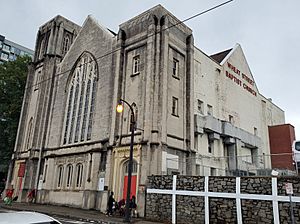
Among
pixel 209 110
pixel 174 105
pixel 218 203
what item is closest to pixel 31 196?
pixel 174 105

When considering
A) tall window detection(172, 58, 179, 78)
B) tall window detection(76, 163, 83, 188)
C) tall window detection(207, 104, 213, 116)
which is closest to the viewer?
tall window detection(172, 58, 179, 78)

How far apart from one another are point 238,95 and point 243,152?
Result: 6.65 meters

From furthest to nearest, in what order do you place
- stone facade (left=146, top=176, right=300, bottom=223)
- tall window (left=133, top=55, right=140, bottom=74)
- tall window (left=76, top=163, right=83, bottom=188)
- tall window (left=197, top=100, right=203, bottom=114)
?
tall window (left=197, top=100, right=203, bottom=114) → tall window (left=76, top=163, right=83, bottom=188) → tall window (left=133, top=55, right=140, bottom=74) → stone facade (left=146, top=176, right=300, bottom=223)

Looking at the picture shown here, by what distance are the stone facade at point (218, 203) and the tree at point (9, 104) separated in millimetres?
26859

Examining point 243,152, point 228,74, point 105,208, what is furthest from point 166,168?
point 228,74

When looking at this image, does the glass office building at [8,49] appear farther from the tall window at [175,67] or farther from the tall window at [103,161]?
the tall window at [175,67]

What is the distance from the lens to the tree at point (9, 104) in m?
38.2

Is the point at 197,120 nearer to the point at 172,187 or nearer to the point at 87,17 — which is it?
the point at 172,187

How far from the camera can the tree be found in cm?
3819

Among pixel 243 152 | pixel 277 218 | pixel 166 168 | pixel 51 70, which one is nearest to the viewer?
pixel 277 218

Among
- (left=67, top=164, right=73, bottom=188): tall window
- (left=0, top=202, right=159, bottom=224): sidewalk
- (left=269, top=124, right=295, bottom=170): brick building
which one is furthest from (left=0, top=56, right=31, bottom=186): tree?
(left=269, top=124, right=295, bottom=170): brick building

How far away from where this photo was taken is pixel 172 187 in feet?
57.0

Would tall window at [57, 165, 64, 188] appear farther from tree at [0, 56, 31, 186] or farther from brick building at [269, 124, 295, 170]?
brick building at [269, 124, 295, 170]

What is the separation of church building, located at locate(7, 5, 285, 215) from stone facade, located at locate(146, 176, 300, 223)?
1.33 meters
